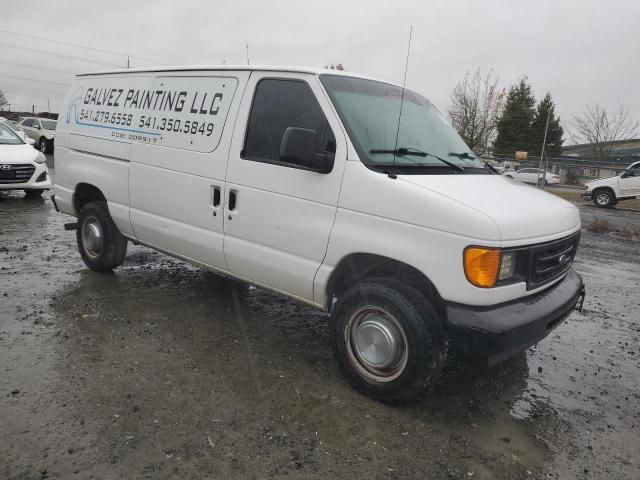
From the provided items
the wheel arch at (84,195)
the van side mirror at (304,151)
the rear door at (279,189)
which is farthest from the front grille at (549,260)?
the wheel arch at (84,195)

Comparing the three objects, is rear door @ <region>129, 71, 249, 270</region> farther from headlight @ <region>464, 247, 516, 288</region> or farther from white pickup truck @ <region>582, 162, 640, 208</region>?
white pickup truck @ <region>582, 162, 640, 208</region>

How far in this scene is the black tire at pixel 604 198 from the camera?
19.7 metres

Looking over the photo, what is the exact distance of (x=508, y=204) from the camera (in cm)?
319

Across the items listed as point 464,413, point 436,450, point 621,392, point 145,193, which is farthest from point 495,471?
point 145,193

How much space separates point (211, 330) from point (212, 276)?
1602 mm

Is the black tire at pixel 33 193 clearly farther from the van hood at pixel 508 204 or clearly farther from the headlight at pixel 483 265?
the headlight at pixel 483 265

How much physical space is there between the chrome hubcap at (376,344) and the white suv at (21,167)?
926 centimetres

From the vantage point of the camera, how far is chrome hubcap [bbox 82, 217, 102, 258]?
548 cm

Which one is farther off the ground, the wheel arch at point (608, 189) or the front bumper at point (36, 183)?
the wheel arch at point (608, 189)

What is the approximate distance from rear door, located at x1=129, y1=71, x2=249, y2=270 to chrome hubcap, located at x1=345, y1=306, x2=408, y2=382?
1.39 m

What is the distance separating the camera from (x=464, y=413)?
3.31 metres

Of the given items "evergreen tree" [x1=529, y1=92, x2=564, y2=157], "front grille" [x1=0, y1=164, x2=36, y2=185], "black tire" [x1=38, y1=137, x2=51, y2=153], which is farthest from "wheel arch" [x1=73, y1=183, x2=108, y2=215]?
"evergreen tree" [x1=529, y1=92, x2=564, y2=157]

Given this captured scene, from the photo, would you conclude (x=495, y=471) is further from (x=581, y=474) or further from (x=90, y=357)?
(x=90, y=357)

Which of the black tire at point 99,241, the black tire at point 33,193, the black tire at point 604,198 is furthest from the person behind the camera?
the black tire at point 604,198
